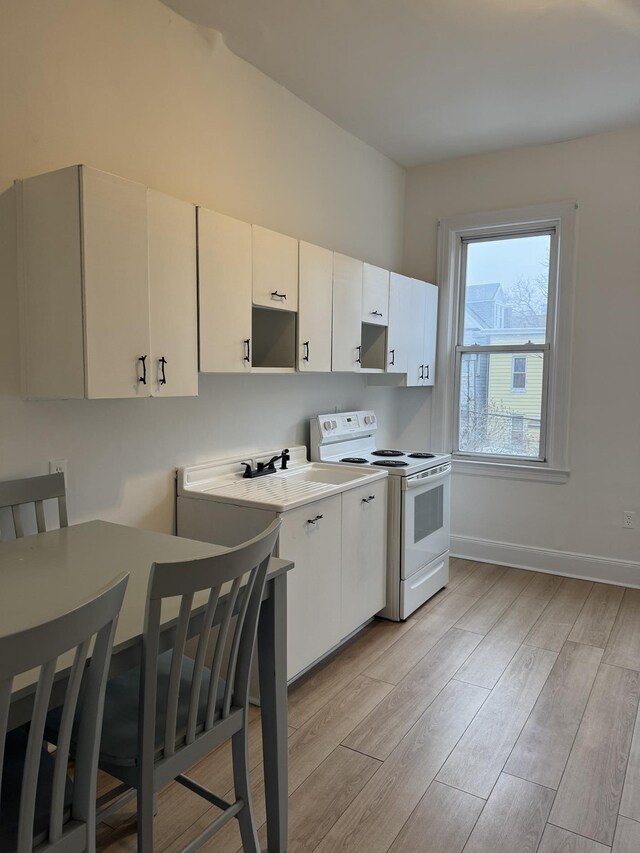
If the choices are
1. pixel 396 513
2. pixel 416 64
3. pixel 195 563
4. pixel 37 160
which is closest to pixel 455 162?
pixel 416 64

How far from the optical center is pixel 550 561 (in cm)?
407

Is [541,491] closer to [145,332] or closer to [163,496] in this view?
[163,496]

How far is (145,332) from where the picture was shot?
2033mm

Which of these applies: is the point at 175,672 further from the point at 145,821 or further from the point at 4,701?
the point at 4,701

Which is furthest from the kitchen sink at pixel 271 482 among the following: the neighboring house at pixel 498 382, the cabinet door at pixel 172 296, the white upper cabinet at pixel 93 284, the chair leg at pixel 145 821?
the neighboring house at pixel 498 382

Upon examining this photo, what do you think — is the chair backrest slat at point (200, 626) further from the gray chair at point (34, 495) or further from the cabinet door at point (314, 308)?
the cabinet door at point (314, 308)

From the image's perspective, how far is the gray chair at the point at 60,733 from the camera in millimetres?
910

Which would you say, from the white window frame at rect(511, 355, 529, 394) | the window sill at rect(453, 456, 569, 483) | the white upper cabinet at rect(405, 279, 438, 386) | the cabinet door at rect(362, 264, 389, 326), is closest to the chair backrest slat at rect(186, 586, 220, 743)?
the cabinet door at rect(362, 264, 389, 326)

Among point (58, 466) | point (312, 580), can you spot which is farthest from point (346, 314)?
point (58, 466)

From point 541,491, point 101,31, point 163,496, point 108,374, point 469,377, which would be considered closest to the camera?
point 108,374

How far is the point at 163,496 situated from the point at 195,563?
4.59ft

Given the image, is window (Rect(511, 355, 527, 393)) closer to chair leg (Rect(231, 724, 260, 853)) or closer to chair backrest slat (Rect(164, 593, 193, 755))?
chair leg (Rect(231, 724, 260, 853))

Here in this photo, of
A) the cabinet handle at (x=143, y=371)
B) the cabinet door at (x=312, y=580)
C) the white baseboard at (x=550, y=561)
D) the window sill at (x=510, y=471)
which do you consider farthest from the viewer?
the window sill at (x=510, y=471)

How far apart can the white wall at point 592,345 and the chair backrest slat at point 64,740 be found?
11.8 feet
